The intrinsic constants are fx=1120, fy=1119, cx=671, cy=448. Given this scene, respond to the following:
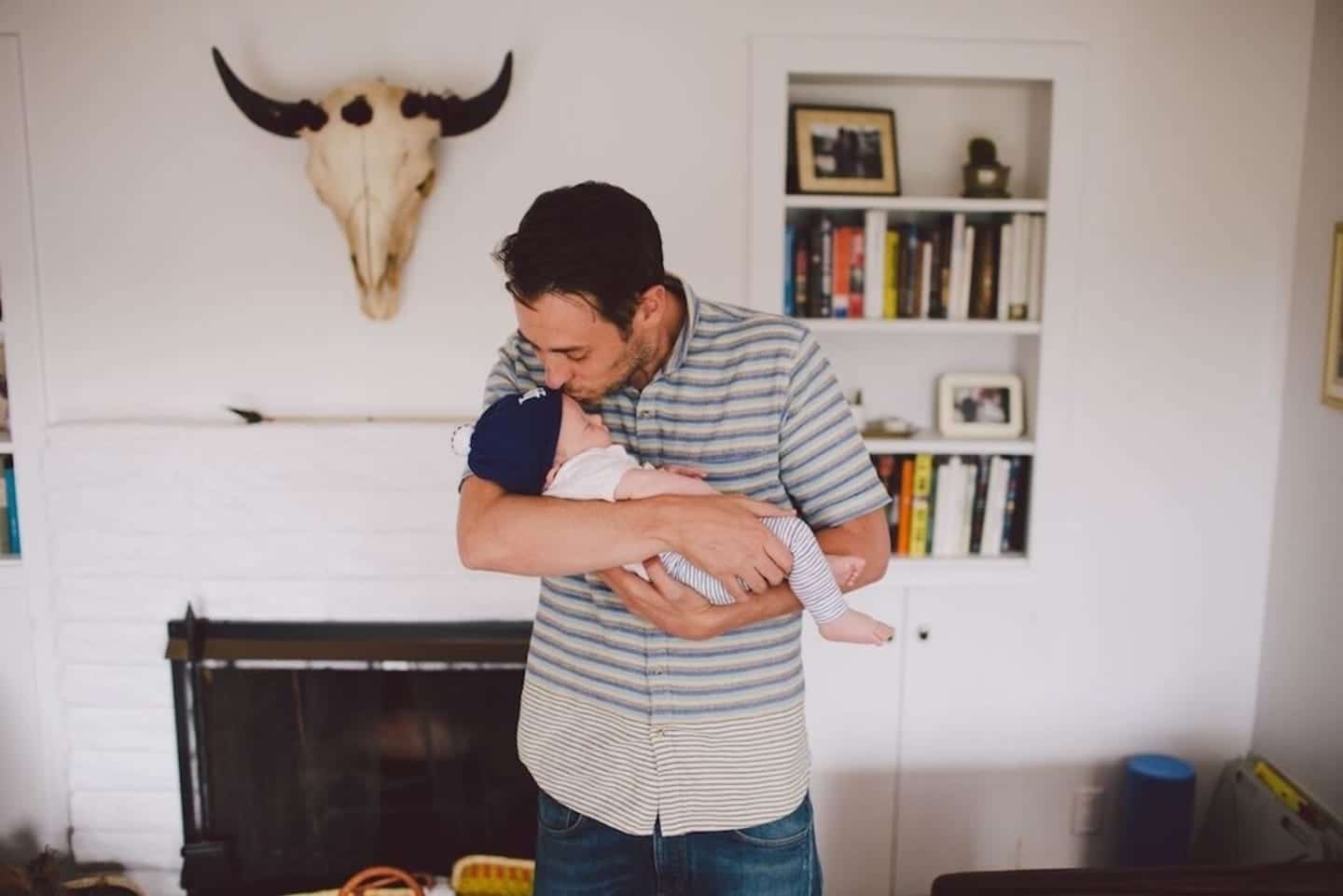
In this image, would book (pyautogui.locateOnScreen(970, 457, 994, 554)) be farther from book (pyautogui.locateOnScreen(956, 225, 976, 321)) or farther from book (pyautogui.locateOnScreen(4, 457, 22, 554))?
book (pyautogui.locateOnScreen(4, 457, 22, 554))

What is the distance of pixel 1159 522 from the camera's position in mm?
2635

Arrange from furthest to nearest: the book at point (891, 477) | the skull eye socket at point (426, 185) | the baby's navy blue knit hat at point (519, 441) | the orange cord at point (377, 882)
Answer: the book at point (891, 477) < the skull eye socket at point (426, 185) < the orange cord at point (377, 882) < the baby's navy blue knit hat at point (519, 441)

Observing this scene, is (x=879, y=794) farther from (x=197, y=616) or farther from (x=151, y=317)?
(x=151, y=317)

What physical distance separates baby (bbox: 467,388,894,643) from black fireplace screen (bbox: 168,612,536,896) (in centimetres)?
127

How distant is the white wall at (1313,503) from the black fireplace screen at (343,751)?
68.1 inches

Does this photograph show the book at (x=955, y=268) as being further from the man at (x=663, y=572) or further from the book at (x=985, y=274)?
the man at (x=663, y=572)

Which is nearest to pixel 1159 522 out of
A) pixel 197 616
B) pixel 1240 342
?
pixel 1240 342

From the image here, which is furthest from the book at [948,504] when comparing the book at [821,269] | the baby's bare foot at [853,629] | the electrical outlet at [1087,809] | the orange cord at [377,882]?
the orange cord at [377,882]

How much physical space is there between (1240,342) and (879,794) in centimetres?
135

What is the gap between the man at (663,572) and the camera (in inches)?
50.0

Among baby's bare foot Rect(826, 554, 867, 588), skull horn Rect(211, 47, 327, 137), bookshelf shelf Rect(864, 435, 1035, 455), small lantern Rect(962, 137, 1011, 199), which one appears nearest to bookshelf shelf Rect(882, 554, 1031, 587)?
bookshelf shelf Rect(864, 435, 1035, 455)

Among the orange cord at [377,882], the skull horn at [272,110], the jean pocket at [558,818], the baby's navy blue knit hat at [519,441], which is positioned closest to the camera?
the baby's navy blue knit hat at [519,441]

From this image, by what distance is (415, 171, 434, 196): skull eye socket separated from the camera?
2.34 metres

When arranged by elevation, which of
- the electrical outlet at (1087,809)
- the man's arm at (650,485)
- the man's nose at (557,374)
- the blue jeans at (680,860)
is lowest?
the electrical outlet at (1087,809)
